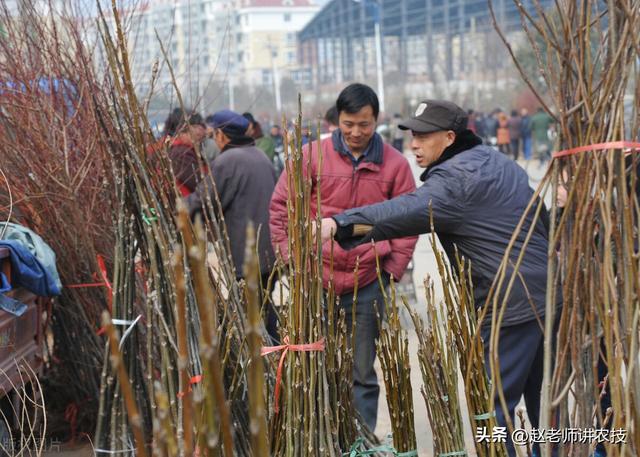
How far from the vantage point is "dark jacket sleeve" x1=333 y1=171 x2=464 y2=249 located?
3311 mm

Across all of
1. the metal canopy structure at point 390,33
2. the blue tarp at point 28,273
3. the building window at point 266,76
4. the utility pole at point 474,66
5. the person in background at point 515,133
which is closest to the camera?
the blue tarp at point 28,273

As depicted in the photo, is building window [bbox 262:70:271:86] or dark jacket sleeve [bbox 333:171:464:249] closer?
dark jacket sleeve [bbox 333:171:464:249]

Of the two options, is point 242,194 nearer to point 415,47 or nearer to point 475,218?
point 475,218

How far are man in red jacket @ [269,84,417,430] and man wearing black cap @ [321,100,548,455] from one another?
2.18ft

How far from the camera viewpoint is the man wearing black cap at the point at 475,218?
335cm

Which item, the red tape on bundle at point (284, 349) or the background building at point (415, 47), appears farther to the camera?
the background building at point (415, 47)

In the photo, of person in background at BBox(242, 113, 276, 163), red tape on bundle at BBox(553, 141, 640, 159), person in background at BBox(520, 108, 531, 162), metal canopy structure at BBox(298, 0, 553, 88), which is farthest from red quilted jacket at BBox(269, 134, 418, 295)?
metal canopy structure at BBox(298, 0, 553, 88)

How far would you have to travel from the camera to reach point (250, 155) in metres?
5.58

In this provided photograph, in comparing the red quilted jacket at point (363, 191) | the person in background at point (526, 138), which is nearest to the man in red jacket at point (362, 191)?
the red quilted jacket at point (363, 191)

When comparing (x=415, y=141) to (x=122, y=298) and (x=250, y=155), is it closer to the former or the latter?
(x=122, y=298)

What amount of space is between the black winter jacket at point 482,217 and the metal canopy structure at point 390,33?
5256 centimetres

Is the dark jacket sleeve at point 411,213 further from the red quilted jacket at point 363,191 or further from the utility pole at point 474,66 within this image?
the utility pole at point 474,66

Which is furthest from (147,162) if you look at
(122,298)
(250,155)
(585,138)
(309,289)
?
(250,155)

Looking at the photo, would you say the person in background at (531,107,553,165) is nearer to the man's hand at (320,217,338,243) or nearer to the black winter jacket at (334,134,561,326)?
the black winter jacket at (334,134,561,326)
